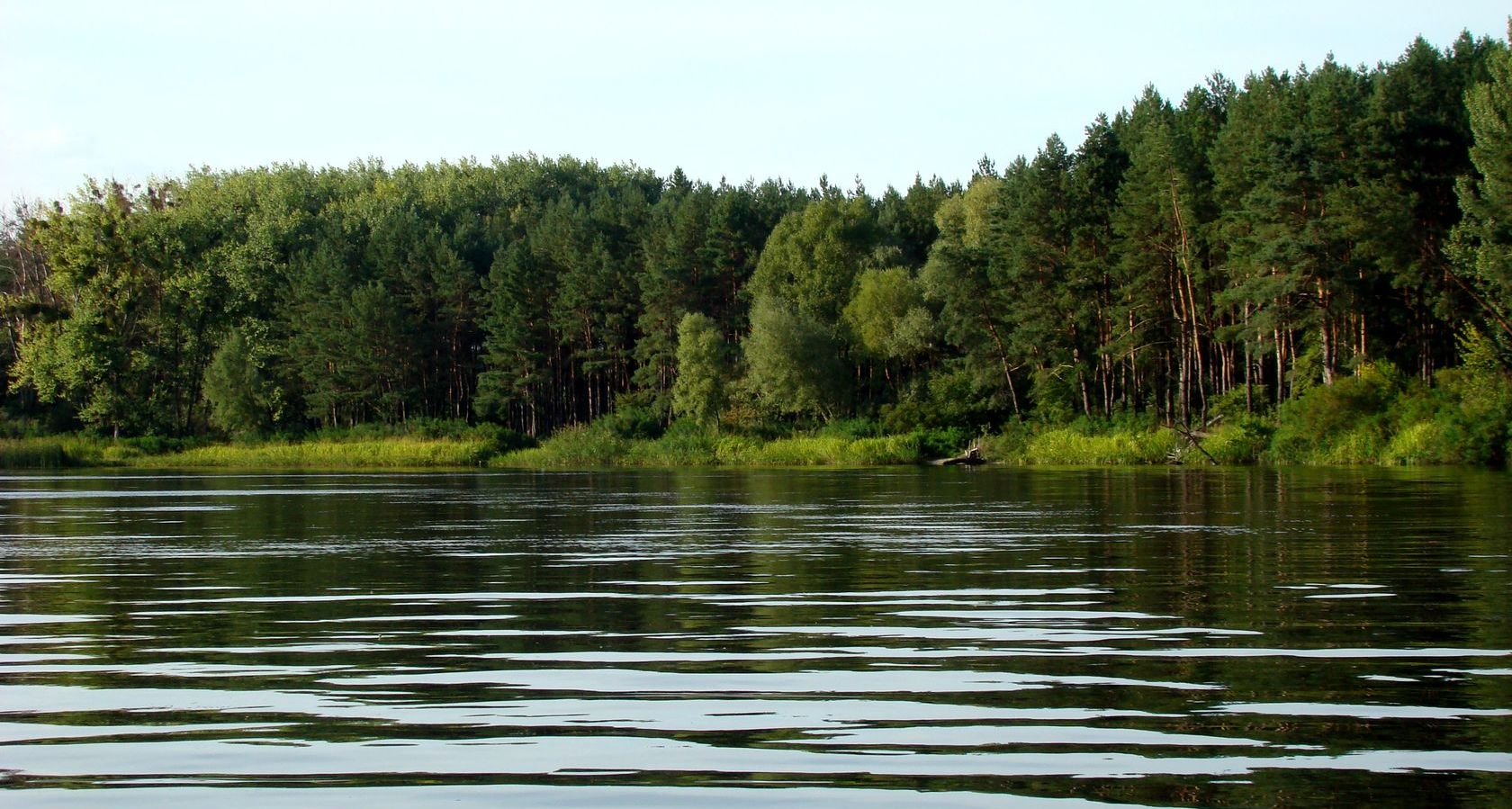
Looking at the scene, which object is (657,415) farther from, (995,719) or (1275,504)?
(995,719)

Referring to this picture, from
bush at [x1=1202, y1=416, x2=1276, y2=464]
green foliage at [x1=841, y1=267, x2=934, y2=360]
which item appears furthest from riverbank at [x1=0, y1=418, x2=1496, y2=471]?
green foliage at [x1=841, y1=267, x2=934, y2=360]

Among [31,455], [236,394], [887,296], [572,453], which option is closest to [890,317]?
[887,296]

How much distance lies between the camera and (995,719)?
7.81m

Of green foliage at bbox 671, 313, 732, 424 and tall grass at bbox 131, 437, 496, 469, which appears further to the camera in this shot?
green foliage at bbox 671, 313, 732, 424

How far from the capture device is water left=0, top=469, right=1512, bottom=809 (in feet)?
21.6

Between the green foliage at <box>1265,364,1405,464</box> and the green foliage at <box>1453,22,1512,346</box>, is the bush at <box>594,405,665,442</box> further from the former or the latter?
the green foliage at <box>1453,22,1512,346</box>

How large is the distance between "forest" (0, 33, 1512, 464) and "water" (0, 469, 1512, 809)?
38016 millimetres

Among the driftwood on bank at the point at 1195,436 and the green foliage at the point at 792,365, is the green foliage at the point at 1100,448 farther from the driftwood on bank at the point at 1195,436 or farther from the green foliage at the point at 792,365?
the green foliage at the point at 792,365

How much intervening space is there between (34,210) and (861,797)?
134 metres

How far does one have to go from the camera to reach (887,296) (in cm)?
8800

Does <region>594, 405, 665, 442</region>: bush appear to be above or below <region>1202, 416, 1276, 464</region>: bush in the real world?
above

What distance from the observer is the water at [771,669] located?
6.59 metres

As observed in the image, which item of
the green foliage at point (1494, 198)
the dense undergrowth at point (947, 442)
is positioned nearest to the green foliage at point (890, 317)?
the dense undergrowth at point (947, 442)

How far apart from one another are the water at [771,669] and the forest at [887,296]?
125 ft
